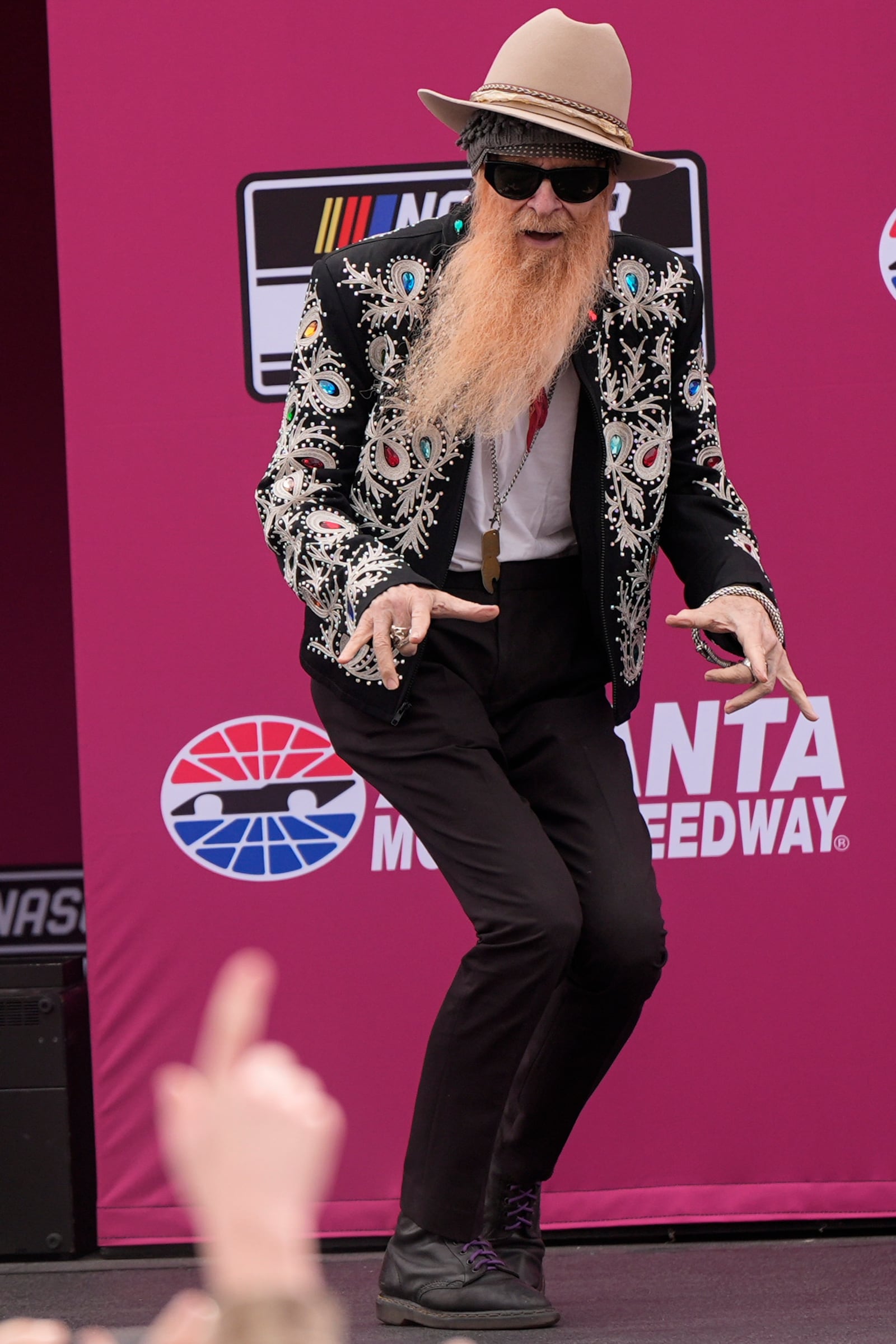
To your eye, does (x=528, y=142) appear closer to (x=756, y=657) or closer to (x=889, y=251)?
(x=756, y=657)

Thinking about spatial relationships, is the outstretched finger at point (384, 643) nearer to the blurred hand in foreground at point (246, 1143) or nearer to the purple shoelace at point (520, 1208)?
the purple shoelace at point (520, 1208)

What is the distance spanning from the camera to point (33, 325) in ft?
13.7

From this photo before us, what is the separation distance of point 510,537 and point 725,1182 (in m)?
1.30

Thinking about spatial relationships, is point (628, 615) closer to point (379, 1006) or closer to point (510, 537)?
point (510, 537)

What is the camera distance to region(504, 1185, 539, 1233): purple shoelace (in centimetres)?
238

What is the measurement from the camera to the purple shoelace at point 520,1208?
238 cm

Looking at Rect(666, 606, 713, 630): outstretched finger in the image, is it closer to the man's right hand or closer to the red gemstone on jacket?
the man's right hand

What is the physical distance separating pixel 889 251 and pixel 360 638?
1.45 m

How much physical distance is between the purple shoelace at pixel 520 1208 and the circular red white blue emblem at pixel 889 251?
5.36 ft

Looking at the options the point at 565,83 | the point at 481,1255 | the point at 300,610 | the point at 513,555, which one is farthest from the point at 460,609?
the point at 300,610

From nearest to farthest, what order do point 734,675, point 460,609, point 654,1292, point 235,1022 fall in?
point 235,1022
point 460,609
point 734,675
point 654,1292

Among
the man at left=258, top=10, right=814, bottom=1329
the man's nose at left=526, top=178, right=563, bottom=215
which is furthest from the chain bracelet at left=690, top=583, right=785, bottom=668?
the man's nose at left=526, top=178, right=563, bottom=215

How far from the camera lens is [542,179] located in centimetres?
230

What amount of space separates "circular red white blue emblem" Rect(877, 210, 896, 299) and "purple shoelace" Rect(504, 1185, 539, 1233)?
163 centimetres
